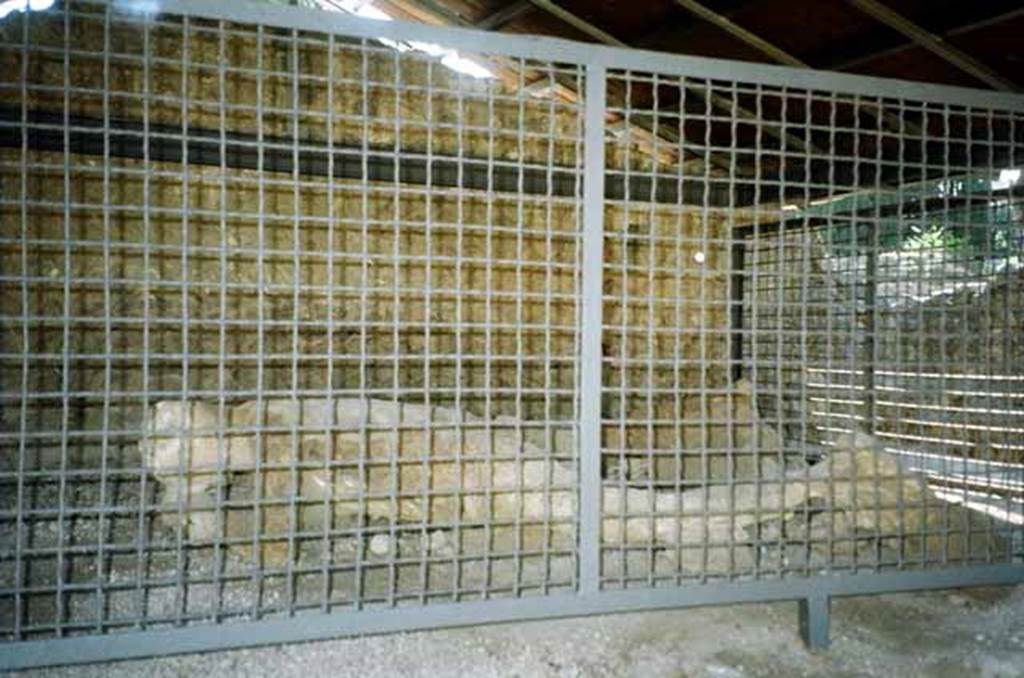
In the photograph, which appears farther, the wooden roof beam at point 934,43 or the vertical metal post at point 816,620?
the wooden roof beam at point 934,43

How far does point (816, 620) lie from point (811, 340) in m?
4.14

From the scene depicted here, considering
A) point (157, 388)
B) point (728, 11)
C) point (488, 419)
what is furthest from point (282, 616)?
point (728, 11)

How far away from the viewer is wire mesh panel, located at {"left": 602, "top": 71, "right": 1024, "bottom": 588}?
2.72 metres

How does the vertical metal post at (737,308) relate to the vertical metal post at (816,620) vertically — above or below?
above

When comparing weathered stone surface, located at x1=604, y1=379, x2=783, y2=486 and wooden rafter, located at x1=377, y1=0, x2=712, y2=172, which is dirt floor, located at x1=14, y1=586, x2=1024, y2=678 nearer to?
weathered stone surface, located at x1=604, y1=379, x2=783, y2=486

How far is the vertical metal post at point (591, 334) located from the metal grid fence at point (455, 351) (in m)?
0.01

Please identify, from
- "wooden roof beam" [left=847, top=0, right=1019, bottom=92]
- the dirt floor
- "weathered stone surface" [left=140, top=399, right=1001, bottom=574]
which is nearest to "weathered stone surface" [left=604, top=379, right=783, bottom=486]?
"weathered stone surface" [left=140, top=399, right=1001, bottom=574]

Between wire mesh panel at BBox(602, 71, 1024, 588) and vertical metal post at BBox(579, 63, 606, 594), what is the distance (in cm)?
7

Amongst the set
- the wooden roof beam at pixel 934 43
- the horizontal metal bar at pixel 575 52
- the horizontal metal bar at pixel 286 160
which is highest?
the wooden roof beam at pixel 934 43

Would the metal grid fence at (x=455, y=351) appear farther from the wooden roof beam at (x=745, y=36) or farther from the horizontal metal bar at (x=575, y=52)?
the wooden roof beam at (x=745, y=36)

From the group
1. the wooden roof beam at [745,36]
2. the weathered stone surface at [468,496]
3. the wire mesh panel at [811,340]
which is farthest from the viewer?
the wooden roof beam at [745,36]

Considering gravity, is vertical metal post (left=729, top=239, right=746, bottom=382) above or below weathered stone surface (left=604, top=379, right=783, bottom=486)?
above

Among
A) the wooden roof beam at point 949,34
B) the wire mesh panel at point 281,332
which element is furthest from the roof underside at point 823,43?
the wire mesh panel at point 281,332

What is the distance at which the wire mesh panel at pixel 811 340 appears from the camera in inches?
107
